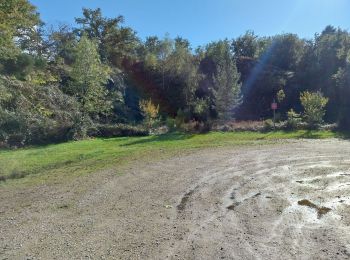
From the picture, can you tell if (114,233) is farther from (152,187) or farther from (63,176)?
(63,176)

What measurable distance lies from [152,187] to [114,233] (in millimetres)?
3625

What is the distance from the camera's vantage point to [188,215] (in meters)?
6.96

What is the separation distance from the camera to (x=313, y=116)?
83.4ft

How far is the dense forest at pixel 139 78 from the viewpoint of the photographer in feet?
50.5

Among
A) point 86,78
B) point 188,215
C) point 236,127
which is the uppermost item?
point 86,78

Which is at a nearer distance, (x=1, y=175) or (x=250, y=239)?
(x=250, y=239)

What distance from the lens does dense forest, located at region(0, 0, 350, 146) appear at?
15.4 meters

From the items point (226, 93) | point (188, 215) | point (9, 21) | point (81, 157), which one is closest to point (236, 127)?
point (226, 93)

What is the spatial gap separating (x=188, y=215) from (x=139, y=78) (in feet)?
112

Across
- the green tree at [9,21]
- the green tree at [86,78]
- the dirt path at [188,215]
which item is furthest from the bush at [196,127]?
the green tree at [9,21]

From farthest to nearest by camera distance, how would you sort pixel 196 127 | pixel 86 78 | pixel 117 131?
pixel 86 78, pixel 117 131, pixel 196 127

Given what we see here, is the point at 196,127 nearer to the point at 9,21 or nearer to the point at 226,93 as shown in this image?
the point at 226,93

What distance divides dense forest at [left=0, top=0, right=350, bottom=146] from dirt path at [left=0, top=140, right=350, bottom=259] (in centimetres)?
609

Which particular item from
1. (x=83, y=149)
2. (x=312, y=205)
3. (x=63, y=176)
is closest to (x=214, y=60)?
(x=83, y=149)
